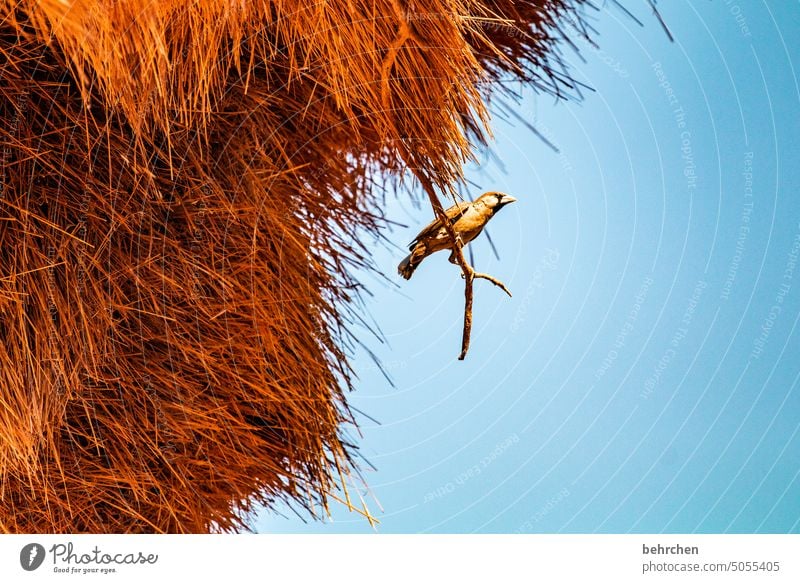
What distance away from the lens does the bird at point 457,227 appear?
0.60 metres

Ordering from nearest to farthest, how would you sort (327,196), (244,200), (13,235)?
(13,235) < (244,200) < (327,196)

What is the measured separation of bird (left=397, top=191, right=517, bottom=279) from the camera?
60cm

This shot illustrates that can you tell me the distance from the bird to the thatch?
3cm

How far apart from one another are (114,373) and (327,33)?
312mm

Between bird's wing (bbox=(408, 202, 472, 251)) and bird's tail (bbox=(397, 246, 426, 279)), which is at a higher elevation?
bird's wing (bbox=(408, 202, 472, 251))

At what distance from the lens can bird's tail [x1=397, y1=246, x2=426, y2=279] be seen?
0.61 meters

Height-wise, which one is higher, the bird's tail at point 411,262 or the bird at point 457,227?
the bird at point 457,227

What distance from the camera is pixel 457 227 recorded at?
Answer: 60 centimetres

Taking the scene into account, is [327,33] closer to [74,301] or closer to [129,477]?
[74,301]

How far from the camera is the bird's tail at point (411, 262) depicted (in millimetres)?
Result: 605

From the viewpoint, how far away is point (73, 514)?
592 millimetres

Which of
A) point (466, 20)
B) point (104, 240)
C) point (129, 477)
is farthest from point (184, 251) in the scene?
point (466, 20)

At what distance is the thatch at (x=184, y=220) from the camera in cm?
51

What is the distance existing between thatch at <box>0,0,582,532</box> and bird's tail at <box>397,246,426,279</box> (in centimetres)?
6
